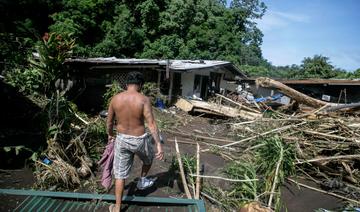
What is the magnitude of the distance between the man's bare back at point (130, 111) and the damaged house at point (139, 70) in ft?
24.1

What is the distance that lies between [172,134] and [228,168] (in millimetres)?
3692

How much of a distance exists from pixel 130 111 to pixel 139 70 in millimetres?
9909

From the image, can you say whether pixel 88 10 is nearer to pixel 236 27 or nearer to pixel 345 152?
pixel 236 27

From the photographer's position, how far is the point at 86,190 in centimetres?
466

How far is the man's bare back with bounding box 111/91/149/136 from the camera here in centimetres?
373

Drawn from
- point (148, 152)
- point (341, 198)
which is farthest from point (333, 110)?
point (148, 152)

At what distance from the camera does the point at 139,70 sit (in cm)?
1338

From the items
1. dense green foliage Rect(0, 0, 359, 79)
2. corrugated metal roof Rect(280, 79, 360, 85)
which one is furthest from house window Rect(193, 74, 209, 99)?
dense green foliage Rect(0, 0, 359, 79)

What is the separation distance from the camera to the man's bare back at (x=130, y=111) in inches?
147

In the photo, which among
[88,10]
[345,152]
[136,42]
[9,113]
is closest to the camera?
[345,152]

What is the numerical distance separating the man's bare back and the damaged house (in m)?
7.34

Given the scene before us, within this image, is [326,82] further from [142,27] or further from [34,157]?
[142,27]

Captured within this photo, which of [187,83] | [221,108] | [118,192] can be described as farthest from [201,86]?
[118,192]

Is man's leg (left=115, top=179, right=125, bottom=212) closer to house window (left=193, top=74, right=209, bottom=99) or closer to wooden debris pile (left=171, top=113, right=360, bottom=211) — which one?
wooden debris pile (left=171, top=113, right=360, bottom=211)
